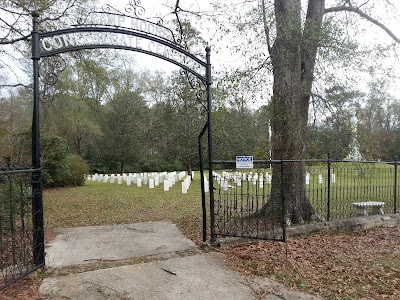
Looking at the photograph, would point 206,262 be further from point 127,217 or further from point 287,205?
point 127,217

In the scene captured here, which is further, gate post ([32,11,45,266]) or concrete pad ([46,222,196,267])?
concrete pad ([46,222,196,267])

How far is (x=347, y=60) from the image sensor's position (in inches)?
242

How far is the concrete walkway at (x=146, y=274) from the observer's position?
11.7 feet

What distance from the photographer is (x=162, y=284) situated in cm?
377

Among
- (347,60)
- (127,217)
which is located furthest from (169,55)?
(127,217)

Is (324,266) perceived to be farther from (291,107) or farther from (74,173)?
(74,173)

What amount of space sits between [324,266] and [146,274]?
98.8 inches

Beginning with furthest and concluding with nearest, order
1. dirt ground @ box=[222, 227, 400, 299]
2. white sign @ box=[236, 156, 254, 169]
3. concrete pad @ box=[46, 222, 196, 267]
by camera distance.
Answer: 1. white sign @ box=[236, 156, 254, 169]
2. concrete pad @ box=[46, 222, 196, 267]
3. dirt ground @ box=[222, 227, 400, 299]

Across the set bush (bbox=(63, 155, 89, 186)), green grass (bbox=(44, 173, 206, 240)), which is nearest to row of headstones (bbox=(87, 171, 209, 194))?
bush (bbox=(63, 155, 89, 186))

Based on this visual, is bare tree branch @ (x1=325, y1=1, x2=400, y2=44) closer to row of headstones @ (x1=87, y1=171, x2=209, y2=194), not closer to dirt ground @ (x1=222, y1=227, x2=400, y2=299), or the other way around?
dirt ground @ (x1=222, y1=227, x2=400, y2=299)

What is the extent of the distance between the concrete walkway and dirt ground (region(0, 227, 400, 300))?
0.20 m

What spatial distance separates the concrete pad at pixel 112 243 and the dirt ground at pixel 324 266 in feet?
2.79

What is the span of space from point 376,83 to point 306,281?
17.0 feet

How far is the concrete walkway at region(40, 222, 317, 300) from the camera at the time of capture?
3.56 m
